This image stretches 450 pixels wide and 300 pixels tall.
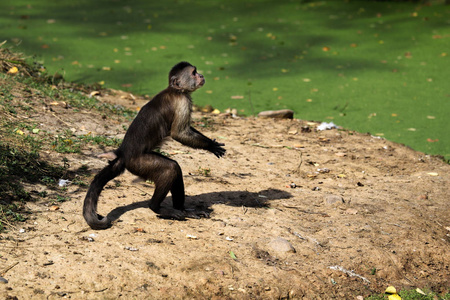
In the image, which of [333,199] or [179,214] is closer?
[179,214]

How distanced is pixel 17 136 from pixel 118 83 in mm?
3598

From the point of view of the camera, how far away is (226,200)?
205 inches

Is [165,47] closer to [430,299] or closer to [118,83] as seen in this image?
[118,83]

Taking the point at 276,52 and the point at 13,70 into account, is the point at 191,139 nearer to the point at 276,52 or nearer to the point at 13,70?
the point at 13,70

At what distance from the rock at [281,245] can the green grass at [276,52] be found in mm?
3460

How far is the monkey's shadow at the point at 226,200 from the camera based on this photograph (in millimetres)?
4857

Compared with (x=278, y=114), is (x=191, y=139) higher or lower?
higher

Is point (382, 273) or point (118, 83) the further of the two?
point (118, 83)

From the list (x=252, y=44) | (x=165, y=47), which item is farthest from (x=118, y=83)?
(x=252, y=44)

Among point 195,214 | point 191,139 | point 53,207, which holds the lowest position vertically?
point 195,214

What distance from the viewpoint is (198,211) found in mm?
4809

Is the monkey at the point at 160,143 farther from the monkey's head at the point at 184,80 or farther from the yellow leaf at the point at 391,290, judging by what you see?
the yellow leaf at the point at 391,290

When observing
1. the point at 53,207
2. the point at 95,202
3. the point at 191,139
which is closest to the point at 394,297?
the point at 191,139

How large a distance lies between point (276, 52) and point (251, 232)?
6.74m
